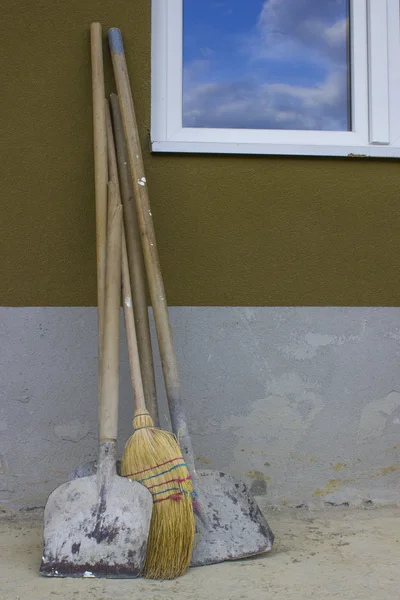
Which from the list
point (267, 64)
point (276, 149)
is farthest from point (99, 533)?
point (267, 64)

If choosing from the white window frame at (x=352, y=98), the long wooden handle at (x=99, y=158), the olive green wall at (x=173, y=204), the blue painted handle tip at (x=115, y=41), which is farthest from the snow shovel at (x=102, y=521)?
the blue painted handle tip at (x=115, y=41)

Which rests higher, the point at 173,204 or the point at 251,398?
the point at 173,204

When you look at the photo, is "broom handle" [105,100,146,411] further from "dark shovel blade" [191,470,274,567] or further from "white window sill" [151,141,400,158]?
"dark shovel blade" [191,470,274,567]

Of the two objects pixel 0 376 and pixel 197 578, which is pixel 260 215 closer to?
pixel 0 376

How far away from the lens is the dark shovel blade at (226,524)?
8.21ft

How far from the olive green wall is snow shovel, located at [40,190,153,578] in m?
0.75

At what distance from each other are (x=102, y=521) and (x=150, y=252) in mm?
1059

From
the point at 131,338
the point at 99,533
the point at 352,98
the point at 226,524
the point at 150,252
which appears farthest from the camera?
the point at 352,98

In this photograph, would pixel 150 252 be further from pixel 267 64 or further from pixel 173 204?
pixel 267 64

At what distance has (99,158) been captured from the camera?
2.95 meters

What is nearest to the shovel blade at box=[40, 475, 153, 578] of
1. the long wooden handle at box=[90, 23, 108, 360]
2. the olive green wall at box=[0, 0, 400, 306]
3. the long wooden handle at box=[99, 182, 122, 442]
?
the long wooden handle at box=[99, 182, 122, 442]

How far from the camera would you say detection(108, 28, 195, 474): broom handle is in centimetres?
271

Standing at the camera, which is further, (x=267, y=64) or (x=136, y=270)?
(x=267, y=64)

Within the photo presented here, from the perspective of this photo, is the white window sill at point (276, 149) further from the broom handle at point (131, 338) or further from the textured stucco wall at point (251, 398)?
the textured stucco wall at point (251, 398)
